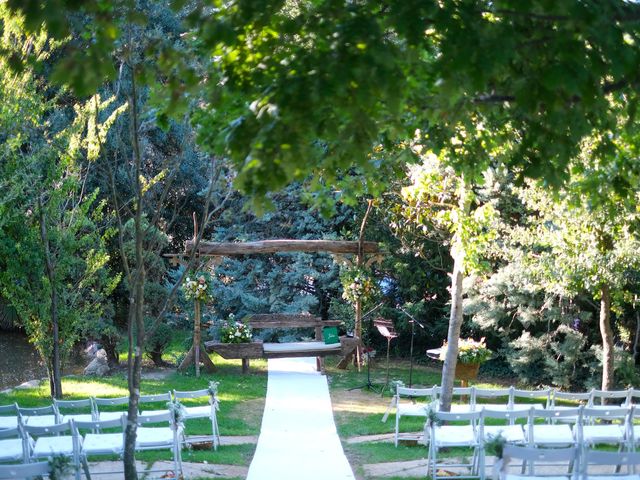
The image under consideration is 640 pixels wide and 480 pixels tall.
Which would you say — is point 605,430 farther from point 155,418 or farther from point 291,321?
point 291,321

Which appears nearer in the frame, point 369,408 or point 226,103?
point 226,103

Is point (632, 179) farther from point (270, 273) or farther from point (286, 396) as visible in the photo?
point (270, 273)

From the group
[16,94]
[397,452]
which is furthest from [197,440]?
[16,94]

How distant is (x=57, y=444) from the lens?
891 cm

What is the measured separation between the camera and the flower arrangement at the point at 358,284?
710 inches

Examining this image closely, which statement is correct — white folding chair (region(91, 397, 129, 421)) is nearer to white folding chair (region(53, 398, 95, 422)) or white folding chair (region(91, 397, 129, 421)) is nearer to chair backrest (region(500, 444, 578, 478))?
white folding chair (region(53, 398, 95, 422))

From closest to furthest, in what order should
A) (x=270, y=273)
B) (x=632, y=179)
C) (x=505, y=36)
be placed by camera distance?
1. (x=505, y=36)
2. (x=632, y=179)
3. (x=270, y=273)

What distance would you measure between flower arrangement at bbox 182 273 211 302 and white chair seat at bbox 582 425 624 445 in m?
10.0

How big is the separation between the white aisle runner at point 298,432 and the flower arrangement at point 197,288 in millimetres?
2272

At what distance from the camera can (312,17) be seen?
191 inches

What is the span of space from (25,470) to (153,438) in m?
2.93

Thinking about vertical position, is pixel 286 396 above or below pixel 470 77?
below

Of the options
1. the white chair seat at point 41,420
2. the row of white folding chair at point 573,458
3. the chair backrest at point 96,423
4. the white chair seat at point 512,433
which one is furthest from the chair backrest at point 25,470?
the white chair seat at point 512,433

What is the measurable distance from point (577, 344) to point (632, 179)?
31.0 feet
